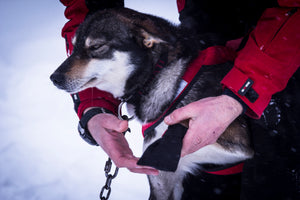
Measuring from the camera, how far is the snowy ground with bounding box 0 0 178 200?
2.35 metres

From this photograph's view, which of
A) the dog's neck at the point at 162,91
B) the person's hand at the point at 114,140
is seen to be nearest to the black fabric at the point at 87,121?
the person's hand at the point at 114,140

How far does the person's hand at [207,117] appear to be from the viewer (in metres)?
0.76

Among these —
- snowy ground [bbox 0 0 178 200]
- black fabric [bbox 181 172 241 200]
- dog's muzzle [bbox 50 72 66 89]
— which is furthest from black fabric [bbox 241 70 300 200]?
snowy ground [bbox 0 0 178 200]

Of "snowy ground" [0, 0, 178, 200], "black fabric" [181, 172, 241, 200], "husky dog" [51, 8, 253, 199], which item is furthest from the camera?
"snowy ground" [0, 0, 178, 200]

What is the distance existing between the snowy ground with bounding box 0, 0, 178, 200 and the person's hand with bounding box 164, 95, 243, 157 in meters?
1.76

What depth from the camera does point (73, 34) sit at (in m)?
1.41

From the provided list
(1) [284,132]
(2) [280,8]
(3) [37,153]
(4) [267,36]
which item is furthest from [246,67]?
(3) [37,153]

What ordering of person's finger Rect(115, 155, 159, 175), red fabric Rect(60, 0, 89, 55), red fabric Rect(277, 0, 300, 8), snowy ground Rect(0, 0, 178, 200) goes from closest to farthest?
red fabric Rect(277, 0, 300, 8) → person's finger Rect(115, 155, 159, 175) → red fabric Rect(60, 0, 89, 55) → snowy ground Rect(0, 0, 178, 200)

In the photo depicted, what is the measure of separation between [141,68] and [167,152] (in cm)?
54

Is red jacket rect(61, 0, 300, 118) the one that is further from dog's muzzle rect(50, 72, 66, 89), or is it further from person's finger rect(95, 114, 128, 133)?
dog's muzzle rect(50, 72, 66, 89)

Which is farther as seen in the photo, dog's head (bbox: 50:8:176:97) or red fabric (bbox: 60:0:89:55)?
red fabric (bbox: 60:0:89:55)

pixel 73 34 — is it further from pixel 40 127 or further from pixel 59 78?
pixel 40 127

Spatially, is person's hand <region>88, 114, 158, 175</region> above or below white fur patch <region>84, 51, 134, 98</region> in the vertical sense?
below

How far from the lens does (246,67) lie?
0.80 m
